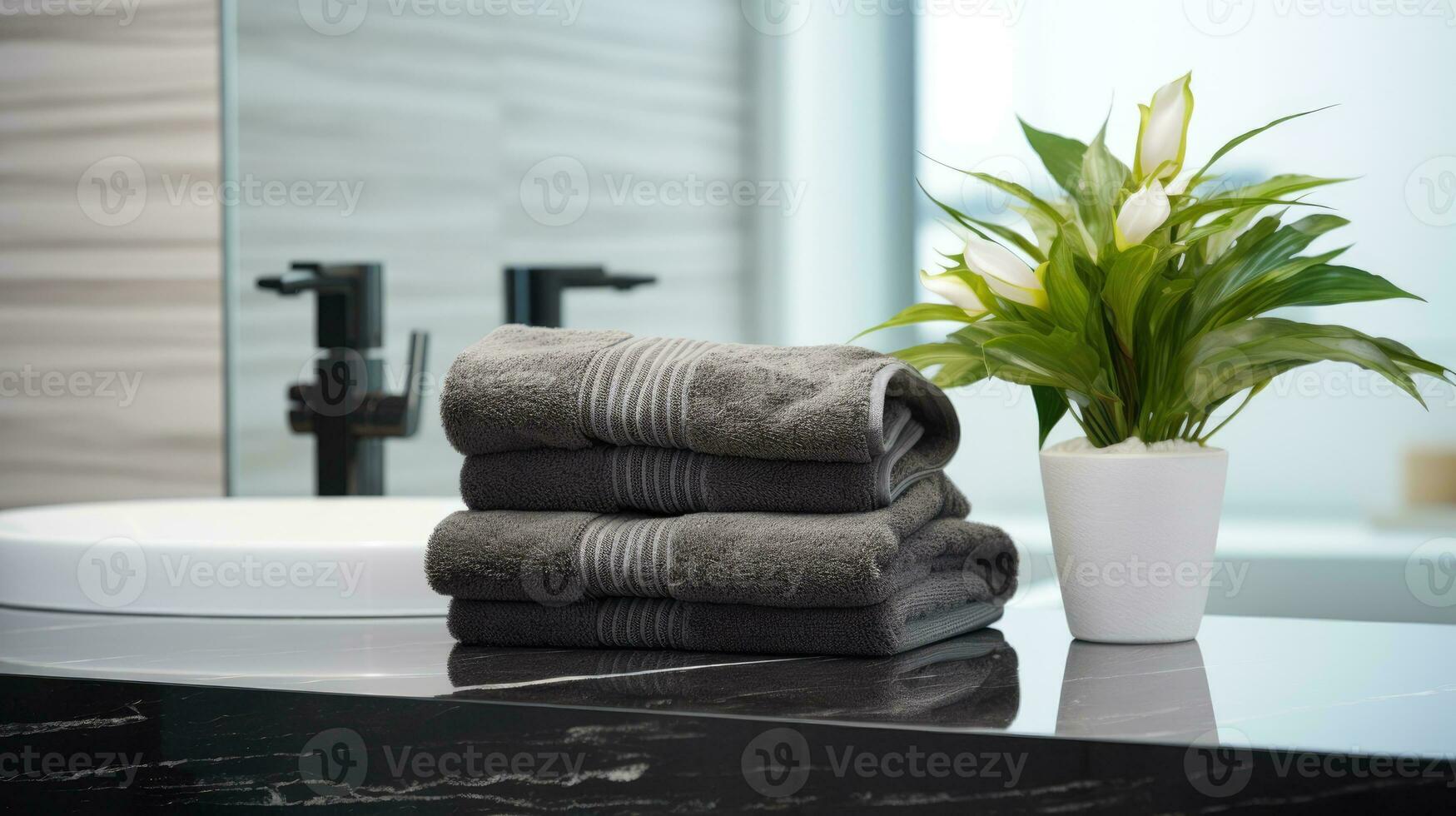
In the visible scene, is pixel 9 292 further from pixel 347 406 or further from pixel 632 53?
pixel 632 53

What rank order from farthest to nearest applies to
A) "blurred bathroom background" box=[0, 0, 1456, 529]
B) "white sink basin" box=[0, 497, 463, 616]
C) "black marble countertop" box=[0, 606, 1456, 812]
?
1. "blurred bathroom background" box=[0, 0, 1456, 529]
2. "white sink basin" box=[0, 497, 463, 616]
3. "black marble countertop" box=[0, 606, 1456, 812]

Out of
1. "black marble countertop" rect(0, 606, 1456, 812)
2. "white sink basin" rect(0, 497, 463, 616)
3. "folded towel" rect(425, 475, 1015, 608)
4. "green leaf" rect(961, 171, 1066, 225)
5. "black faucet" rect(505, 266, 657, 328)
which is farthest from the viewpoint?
"black faucet" rect(505, 266, 657, 328)

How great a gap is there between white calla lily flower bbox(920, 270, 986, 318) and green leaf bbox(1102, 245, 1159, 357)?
0.09m

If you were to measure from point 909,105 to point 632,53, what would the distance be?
1.22 feet

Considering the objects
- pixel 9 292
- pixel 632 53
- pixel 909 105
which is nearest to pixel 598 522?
pixel 909 105

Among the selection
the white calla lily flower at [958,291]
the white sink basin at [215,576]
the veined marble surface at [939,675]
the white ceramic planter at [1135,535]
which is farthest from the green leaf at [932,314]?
the white sink basin at [215,576]

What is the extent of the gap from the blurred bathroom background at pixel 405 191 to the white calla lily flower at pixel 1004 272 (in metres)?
0.53

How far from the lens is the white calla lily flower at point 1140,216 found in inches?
30.5

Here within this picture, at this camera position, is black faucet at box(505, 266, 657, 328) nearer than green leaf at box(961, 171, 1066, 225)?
No

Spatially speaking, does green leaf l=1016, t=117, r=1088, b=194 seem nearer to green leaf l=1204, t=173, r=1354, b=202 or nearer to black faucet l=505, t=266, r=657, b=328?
green leaf l=1204, t=173, r=1354, b=202

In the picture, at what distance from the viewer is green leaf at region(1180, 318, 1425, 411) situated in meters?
0.78

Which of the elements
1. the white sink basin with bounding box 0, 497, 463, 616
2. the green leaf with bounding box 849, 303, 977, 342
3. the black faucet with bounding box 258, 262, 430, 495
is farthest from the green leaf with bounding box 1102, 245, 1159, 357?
the black faucet with bounding box 258, 262, 430, 495

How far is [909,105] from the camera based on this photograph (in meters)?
1.38

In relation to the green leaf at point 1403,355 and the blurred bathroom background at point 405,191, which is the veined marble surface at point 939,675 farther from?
the blurred bathroom background at point 405,191
